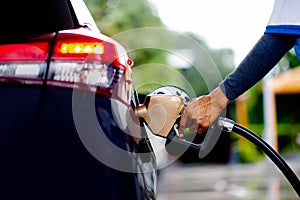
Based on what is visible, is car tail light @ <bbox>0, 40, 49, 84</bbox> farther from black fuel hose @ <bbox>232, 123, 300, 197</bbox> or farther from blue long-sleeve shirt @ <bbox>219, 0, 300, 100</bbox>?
black fuel hose @ <bbox>232, 123, 300, 197</bbox>

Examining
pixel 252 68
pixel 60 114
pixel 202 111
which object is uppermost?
pixel 252 68

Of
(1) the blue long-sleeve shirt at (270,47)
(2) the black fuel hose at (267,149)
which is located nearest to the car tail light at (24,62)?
(1) the blue long-sleeve shirt at (270,47)

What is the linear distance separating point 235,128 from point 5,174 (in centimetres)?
101

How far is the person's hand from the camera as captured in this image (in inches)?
91.0

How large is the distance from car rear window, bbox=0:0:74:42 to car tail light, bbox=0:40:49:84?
0.17 ft

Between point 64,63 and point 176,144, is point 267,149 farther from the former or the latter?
point 64,63

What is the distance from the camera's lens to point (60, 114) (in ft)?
6.86

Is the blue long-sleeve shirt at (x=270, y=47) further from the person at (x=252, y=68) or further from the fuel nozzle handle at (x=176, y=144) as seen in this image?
the fuel nozzle handle at (x=176, y=144)

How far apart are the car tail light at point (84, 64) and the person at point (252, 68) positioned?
289 millimetres

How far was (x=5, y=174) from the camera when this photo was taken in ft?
6.78

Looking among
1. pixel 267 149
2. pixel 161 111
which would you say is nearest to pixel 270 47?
pixel 161 111

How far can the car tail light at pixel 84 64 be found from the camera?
83.7 inches

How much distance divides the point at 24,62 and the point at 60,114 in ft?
0.67

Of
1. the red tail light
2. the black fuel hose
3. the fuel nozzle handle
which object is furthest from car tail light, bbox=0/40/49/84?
the black fuel hose
